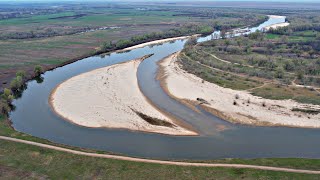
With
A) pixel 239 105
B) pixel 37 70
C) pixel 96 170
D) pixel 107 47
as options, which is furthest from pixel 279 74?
pixel 107 47

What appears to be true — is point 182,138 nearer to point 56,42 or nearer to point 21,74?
point 21,74

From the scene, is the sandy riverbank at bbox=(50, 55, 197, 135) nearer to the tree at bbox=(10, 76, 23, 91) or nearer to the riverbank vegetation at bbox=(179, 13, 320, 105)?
the tree at bbox=(10, 76, 23, 91)

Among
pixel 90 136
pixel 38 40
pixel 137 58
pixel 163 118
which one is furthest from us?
pixel 38 40

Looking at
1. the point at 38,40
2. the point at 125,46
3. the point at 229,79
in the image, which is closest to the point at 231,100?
the point at 229,79

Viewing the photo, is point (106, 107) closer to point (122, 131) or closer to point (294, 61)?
point (122, 131)

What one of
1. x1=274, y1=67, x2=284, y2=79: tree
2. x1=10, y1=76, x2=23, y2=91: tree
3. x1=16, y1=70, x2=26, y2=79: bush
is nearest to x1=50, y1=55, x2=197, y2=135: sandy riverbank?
x1=10, y1=76, x2=23, y2=91: tree

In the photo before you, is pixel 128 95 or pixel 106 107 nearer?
pixel 106 107
